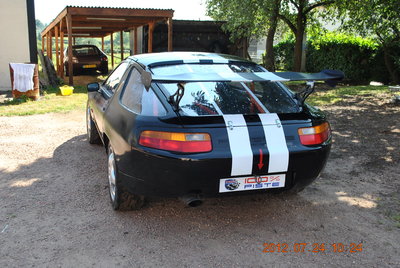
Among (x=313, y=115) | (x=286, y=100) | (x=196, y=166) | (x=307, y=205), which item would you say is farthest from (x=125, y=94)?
(x=307, y=205)

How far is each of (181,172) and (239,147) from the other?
48 cm

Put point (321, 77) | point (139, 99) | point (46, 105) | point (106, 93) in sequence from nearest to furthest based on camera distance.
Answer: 1. point (321, 77)
2. point (139, 99)
3. point (106, 93)
4. point (46, 105)

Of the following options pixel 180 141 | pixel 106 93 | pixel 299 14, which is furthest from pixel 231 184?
pixel 299 14

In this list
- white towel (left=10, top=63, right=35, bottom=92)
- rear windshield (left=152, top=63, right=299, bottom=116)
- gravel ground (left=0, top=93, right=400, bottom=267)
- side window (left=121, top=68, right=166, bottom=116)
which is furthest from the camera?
white towel (left=10, top=63, right=35, bottom=92)

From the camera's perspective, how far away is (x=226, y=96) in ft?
10.8

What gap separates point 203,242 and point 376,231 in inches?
58.4

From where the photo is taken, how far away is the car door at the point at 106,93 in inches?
157

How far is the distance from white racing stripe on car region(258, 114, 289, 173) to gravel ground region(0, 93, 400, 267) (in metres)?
0.61

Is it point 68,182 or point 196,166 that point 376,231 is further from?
point 68,182

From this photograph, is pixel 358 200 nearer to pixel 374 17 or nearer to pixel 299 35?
pixel 374 17

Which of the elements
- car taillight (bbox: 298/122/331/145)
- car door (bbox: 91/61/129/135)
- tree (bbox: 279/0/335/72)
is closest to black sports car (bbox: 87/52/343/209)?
car taillight (bbox: 298/122/331/145)

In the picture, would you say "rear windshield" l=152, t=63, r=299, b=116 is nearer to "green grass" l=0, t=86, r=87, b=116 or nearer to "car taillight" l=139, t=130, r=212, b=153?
"car taillight" l=139, t=130, r=212, b=153

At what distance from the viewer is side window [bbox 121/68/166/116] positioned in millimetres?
2965

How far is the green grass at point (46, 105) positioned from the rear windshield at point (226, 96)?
5.81 metres
